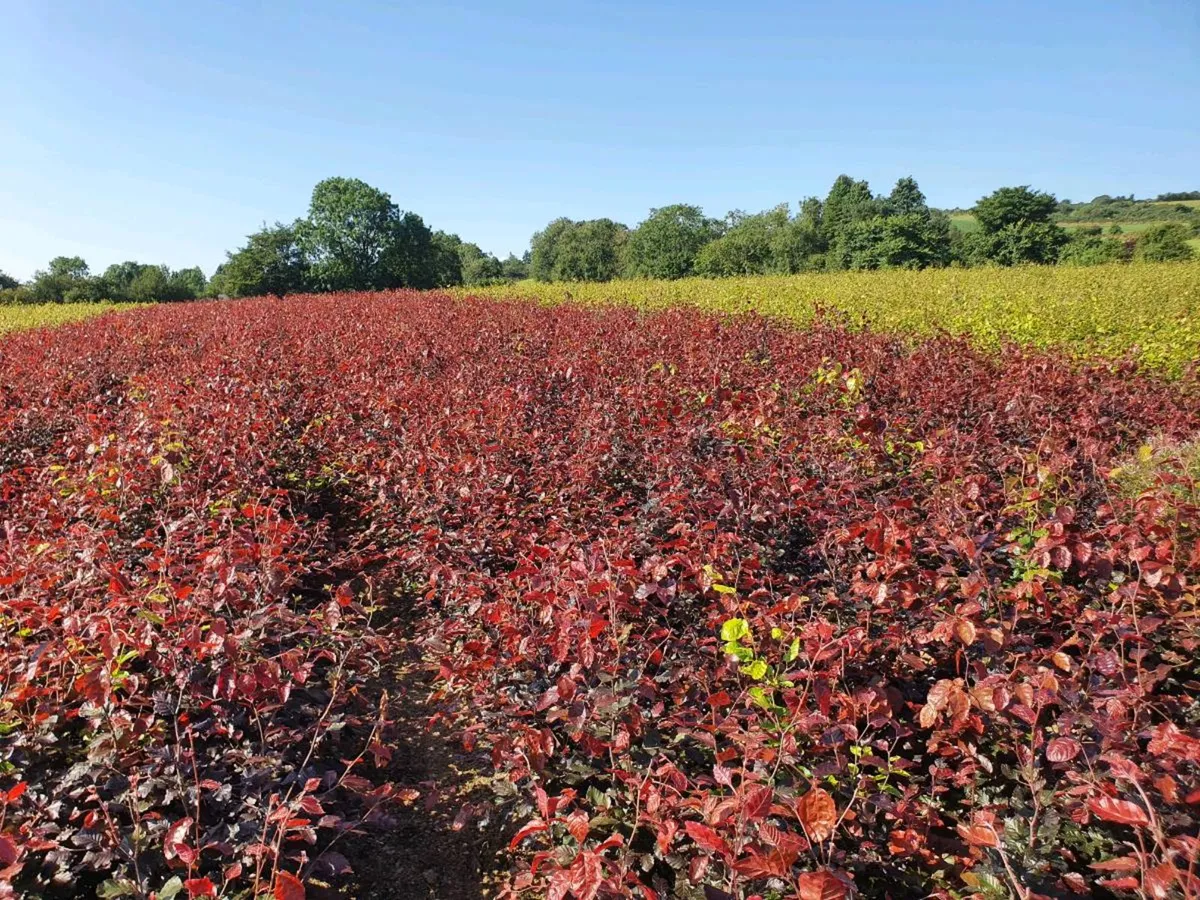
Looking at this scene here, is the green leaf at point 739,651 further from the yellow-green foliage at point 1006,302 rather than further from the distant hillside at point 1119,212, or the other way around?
the distant hillside at point 1119,212

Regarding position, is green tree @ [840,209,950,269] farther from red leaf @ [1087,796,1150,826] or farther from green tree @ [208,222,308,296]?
red leaf @ [1087,796,1150,826]

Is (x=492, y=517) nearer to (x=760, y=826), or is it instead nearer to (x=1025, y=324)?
(x=760, y=826)

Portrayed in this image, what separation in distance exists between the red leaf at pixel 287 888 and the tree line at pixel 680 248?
26.9m

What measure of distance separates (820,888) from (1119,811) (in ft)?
1.79

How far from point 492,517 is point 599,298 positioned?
13369mm

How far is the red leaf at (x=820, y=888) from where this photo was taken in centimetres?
113

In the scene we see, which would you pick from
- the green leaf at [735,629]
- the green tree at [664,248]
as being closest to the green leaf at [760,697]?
the green leaf at [735,629]

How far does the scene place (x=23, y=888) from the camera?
4.91ft

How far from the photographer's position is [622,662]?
86.0 inches

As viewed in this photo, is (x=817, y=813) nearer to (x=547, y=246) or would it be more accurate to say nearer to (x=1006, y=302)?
(x=1006, y=302)

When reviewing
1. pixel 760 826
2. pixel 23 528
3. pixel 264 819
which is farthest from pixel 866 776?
pixel 23 528

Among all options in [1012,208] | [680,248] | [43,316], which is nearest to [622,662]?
[43,316]

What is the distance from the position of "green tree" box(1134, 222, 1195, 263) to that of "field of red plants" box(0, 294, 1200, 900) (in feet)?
111

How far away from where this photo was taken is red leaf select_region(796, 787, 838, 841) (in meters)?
1.25
